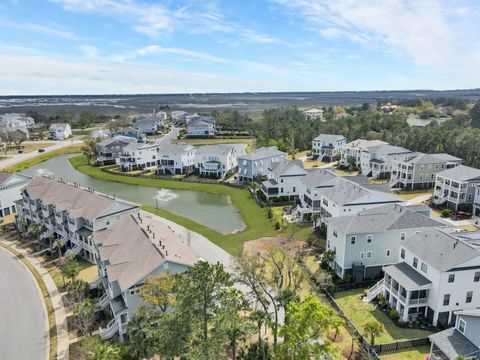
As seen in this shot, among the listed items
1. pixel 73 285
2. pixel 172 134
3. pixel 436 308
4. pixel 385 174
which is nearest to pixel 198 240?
pixel 73 285

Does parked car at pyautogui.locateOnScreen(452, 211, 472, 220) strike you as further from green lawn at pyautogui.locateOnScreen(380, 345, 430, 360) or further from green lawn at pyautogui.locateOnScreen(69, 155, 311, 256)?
green lawn at pyautogui.locateOnScreen(380, 345, 430, 360)

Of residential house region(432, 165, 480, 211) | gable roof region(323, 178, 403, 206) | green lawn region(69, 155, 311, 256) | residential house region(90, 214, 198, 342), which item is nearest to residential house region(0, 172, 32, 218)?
green lawn region(69, 155, 311, 256)

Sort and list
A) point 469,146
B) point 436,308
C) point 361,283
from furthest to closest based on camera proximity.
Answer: point 469,146
point 361,283
point 436,308

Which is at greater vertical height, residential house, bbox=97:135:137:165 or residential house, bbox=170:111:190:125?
residential house, bbox=170:111:190:125

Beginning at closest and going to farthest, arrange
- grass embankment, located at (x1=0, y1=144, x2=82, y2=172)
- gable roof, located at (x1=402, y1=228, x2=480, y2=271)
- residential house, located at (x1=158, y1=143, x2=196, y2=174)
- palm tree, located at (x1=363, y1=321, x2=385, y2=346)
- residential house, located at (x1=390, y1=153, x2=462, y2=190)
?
palm tree, located at (x1=363, y1=321, x2=385, y2=346) < gable roof, located at (x1=402, y1=228, x2=480, y2=271) < residential house, located at (x1=390, y1=153, x2=462, y2=190) < residential house, located at (x1=158, y1=143, x2=196, y2=174) < grass embankment, located at (x1=0, y1=144, x2=82, y2=172)

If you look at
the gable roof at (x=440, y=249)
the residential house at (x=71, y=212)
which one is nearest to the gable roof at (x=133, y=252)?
the residential house at (x=71, y=212)

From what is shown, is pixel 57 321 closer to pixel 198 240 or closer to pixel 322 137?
pixel 198 240
